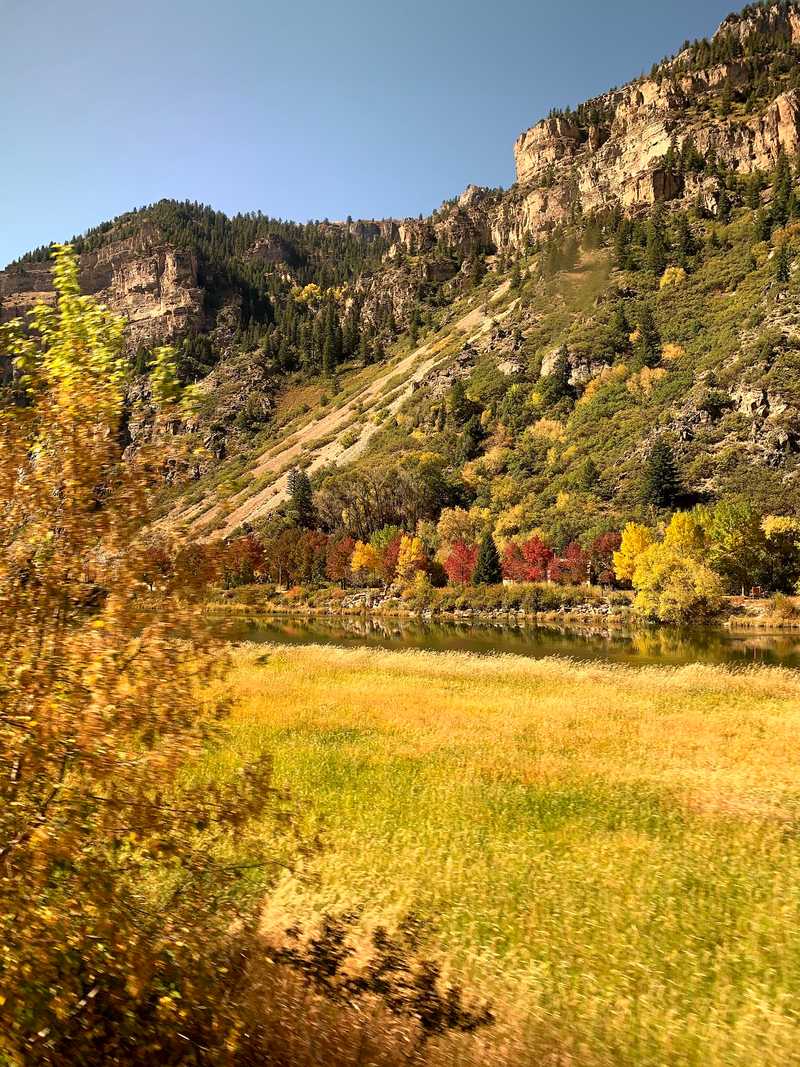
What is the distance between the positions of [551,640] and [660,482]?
3628cm

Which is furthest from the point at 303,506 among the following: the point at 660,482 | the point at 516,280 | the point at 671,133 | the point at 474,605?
the point at 671,133

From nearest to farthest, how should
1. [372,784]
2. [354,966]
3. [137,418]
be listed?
[137,418], [354,966], [372,784]

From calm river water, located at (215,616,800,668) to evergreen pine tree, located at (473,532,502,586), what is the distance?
42.4 ft

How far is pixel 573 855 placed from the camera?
10.5 metres

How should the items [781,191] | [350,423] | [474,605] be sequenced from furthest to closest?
[350,423] < [781,191] < [474,605]

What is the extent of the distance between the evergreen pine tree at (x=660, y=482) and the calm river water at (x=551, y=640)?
89.6 feet

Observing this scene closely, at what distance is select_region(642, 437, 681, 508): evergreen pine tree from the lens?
7850 centimetres

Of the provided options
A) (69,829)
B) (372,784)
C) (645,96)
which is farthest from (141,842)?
(645,96)

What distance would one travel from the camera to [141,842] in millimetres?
5082

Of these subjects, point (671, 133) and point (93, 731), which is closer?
point (93, 731)

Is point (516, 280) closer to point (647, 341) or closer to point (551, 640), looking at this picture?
point (647, 341)

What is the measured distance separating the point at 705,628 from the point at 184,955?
193 ft

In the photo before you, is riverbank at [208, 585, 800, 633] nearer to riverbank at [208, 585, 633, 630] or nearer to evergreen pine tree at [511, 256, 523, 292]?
riverbank at [208, 585, 633, 630]

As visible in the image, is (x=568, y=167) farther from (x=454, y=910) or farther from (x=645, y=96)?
(x=454, y=910)
